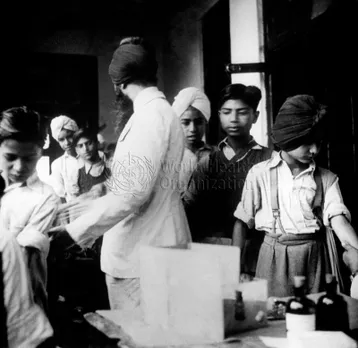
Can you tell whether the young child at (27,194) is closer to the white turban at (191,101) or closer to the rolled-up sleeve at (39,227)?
the rolled-up sleeve at (39,227)

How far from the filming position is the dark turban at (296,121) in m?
2.28

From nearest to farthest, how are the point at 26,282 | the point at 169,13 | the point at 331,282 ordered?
the point at 331,282, the point at 26,282, the point at 169,13

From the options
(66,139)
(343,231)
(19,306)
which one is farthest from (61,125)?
(343,231)

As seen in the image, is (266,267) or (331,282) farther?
(266,267)

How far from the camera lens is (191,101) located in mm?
2234

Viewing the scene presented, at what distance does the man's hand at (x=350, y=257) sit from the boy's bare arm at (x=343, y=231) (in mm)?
20

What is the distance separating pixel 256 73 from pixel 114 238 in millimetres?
1056

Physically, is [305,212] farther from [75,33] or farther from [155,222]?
[75,33]

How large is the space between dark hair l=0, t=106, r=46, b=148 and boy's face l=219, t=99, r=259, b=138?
2.71 feet

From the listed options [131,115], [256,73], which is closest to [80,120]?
[131,115]

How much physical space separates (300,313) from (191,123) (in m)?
0.97

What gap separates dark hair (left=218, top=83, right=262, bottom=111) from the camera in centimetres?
231

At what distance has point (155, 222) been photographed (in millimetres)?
2100

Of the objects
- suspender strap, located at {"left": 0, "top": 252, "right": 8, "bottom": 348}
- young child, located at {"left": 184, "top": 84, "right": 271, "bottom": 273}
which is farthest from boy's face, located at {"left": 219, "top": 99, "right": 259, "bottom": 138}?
suspender strap, located at {"left": 0, "top": 252, "right": 8, "bottom": 348}
